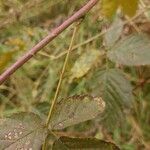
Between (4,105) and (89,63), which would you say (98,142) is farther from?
(4,105)

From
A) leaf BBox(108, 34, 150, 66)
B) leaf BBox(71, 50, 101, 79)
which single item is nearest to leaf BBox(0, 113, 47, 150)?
leaf BBox(108, 34, 150, 66)

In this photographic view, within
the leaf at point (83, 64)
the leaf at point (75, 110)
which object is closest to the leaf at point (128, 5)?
the leaf at point (75, 110)

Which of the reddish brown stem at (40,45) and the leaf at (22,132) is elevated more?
the reddish brown stem at (40,45)

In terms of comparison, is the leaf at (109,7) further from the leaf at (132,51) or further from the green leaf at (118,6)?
the leaf at (132,51)

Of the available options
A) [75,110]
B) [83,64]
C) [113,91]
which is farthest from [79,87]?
[75,110]

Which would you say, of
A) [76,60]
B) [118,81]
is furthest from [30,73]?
[118,81]

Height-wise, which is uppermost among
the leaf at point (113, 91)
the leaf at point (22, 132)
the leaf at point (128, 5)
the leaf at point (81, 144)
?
the leaf at point (128, 5)

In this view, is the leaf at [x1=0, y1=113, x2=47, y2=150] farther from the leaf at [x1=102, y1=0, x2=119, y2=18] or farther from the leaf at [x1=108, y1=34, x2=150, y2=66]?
the leaf at [x1=108, y1=34, x2=150, y2=66]

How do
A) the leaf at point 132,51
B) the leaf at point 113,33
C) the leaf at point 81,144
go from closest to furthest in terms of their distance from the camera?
the leaf at point 81,144 → the leaf at point 132,51 → the leaf at point 113,33
